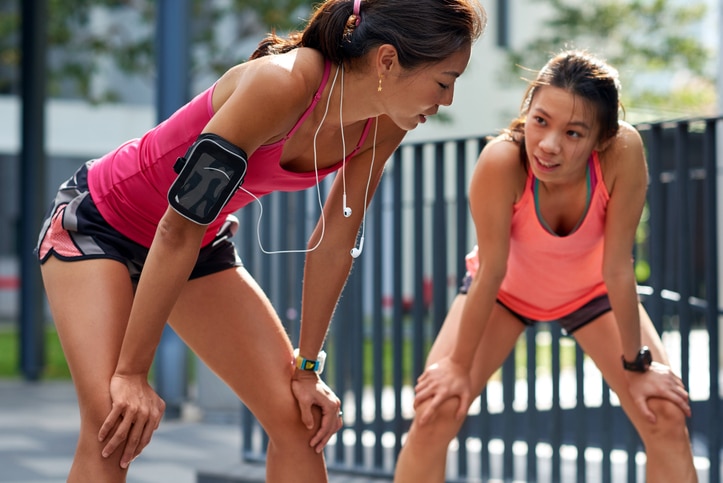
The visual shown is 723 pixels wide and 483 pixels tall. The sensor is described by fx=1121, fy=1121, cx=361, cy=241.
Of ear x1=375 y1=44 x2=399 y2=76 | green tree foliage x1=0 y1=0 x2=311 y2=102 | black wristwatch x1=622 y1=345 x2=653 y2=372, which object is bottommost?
black wristwatch x1=622 y1=345 x2=653 y2=372

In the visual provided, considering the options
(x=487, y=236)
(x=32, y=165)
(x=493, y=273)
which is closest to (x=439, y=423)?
(x=493, y=273)

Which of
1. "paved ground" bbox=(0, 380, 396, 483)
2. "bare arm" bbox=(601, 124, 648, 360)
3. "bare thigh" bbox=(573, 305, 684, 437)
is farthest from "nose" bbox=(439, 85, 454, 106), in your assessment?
"paved ground" bbox=(0, 380, 396, 483)

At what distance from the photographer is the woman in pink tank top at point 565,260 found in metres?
3.52

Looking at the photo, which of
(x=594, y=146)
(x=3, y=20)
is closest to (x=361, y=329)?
(x=594, y=146)

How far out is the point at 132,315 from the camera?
2.59 meters

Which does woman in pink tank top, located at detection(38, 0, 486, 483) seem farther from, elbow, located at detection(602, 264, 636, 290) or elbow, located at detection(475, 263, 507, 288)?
elbow, located at detection(602, 264, 636, 290)

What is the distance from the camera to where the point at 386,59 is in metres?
2.71

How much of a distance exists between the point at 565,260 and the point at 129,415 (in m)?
1.68

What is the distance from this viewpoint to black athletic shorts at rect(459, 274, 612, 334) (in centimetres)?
380

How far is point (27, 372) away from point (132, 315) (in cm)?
864

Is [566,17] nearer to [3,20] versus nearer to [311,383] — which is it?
[3,20]

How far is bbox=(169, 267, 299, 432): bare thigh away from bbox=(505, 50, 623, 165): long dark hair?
1.19 meters

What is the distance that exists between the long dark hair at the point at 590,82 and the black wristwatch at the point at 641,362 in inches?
27.1

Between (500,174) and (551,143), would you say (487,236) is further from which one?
(551,143)
